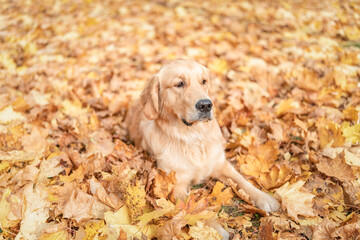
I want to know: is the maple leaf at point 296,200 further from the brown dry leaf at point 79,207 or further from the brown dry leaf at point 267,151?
the brown dry leaf at point 79,207

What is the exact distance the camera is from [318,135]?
2.86 metres

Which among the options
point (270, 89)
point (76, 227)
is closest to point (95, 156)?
point (76, 227)

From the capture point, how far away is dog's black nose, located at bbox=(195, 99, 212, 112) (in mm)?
2371

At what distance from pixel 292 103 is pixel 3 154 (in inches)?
126

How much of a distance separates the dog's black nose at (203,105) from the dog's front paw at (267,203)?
34.2 inches

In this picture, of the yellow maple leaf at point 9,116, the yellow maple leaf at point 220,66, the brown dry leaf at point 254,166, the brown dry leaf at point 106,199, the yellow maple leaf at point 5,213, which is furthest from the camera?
the yellow maple leaf at point 220,66

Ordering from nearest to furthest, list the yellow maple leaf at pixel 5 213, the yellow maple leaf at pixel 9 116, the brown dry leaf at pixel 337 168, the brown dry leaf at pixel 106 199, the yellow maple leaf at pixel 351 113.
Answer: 1. the yellow maple leaf at pixel 5 213
2. the brown dry leaf at pixel 106 199
3. the brown dry leaf at pixel 337 168
4. the yellow maple leaf at pixel 351 113
5. the yellow maple leaf at pixel 9 116

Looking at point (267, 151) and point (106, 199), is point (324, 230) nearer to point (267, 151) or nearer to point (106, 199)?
point (267, 151)

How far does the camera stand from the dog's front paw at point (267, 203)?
225 cm

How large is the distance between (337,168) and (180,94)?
1.49 metres

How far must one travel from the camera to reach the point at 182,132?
2.68 metres

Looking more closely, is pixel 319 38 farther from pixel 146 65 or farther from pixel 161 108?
pixel 161 108

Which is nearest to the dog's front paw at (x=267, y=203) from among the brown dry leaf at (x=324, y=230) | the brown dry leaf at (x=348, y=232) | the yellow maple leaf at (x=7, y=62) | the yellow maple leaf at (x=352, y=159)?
the brown dry leaf at (x=324, y=230)

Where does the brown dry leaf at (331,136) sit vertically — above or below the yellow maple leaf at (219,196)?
above
